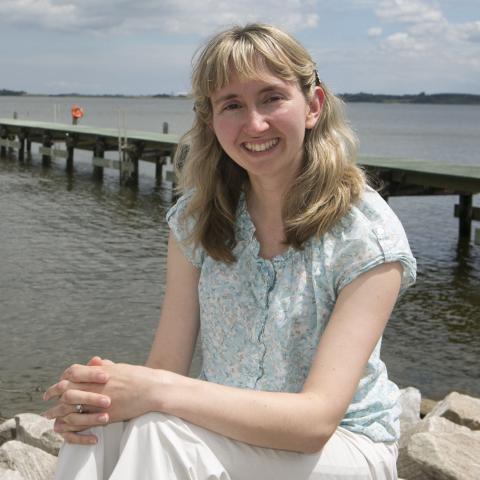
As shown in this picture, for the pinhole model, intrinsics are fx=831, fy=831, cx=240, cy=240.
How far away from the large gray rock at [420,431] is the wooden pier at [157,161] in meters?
2.46

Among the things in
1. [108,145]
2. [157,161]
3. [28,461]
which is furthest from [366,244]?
[108,145]

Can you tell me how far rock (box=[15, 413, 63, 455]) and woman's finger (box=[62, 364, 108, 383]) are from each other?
7.78 ft

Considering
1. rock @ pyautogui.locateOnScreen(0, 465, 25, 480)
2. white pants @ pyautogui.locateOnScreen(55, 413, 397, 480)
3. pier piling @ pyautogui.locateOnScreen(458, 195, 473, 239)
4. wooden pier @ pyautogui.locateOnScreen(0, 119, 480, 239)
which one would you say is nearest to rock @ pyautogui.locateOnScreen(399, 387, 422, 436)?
wooden pier @ pyautogui.locateOnScreen(0, 119, 480, 239)

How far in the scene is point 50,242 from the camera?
13750 mm

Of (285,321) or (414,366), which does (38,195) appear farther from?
(285,321)

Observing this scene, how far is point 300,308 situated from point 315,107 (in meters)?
0.61

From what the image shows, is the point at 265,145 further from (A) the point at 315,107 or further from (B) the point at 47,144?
(B) the point at 47,144

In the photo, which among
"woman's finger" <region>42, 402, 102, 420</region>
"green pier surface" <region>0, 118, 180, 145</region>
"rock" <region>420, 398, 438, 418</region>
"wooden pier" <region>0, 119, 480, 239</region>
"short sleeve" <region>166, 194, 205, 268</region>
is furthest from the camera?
"green pier surface" <region>0, 118, 180, 145</region>

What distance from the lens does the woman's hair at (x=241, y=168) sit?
2.31 m

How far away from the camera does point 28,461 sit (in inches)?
157

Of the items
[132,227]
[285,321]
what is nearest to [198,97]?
[285,321]

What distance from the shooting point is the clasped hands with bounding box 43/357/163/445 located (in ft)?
7.00

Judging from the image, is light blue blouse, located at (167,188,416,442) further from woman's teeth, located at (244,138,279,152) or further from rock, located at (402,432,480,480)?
rock, located at (402,432,480,480)

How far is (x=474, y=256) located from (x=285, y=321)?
39.4ft
